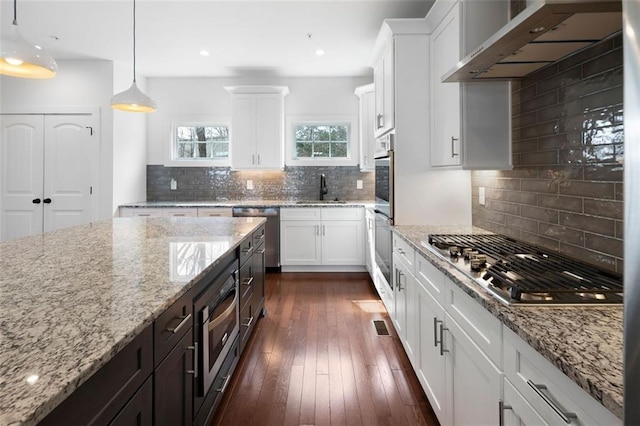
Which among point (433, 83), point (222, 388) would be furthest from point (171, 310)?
point (433, 83)

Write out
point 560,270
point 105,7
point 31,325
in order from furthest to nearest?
point 105,7 < point 560,270 < point 31,325

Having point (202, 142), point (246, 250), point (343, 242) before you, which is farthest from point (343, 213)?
point (202, 142)

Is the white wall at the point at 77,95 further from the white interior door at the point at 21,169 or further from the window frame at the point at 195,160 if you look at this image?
the window frame at the point at 195,160

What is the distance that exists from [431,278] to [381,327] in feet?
4.49

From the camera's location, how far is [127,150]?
475 centimetres

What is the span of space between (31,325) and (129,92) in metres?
2.24

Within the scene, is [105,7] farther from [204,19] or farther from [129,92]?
[129,92]

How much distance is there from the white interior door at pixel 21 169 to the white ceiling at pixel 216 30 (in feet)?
3.49

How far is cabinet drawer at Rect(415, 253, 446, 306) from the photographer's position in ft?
5.13

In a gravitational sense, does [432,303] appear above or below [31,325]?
below

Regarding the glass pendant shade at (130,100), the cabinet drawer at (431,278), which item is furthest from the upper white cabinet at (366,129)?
the cabinet drawer at (431,278)

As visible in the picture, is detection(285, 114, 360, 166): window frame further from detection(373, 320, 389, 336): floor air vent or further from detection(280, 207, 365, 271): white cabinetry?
detection(373, 320, 389, 336): floor air vent

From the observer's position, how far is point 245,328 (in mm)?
2436

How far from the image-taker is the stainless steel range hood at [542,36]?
1119mm
